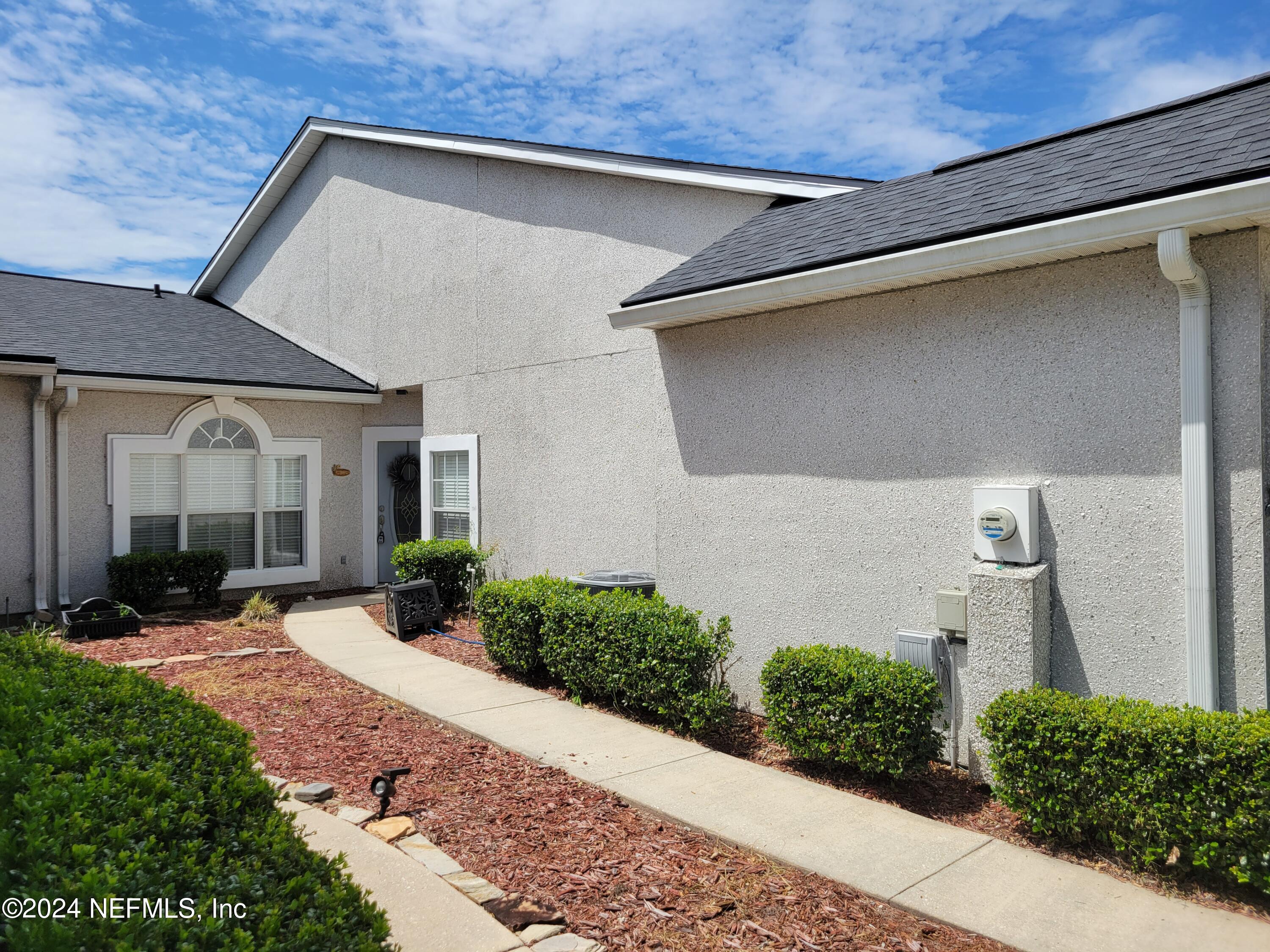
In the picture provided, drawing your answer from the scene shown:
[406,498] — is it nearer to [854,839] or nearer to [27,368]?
[27,368]

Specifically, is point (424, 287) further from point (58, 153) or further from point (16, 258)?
point (16, 258)

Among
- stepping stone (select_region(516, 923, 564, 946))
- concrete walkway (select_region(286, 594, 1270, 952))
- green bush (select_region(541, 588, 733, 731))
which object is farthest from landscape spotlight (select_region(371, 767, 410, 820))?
green bush (select_region(541, 588, 733, 731))

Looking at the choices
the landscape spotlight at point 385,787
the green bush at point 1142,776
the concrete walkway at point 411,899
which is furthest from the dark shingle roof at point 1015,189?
the concrete walkway at point 411,899

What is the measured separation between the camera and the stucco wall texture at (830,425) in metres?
4.51

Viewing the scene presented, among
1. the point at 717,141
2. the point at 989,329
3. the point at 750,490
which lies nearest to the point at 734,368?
the point at 750,490

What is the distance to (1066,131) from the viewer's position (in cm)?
621

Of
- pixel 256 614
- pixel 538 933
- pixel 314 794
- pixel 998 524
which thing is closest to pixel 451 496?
pixel 256 614

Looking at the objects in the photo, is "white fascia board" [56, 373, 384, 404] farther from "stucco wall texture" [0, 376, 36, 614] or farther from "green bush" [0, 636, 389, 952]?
"green bush" [0, 636, 389, 952]

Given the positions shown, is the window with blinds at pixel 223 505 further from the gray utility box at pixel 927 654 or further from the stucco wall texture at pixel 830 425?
the gray utility box at pixel 927 654

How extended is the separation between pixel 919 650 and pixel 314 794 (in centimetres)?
391

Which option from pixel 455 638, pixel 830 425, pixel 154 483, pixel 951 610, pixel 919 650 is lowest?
pixel 455 638

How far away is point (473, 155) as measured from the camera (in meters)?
10.8

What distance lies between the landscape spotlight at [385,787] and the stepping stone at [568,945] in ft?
4.79

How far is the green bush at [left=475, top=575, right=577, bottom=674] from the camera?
7410 millimetres
